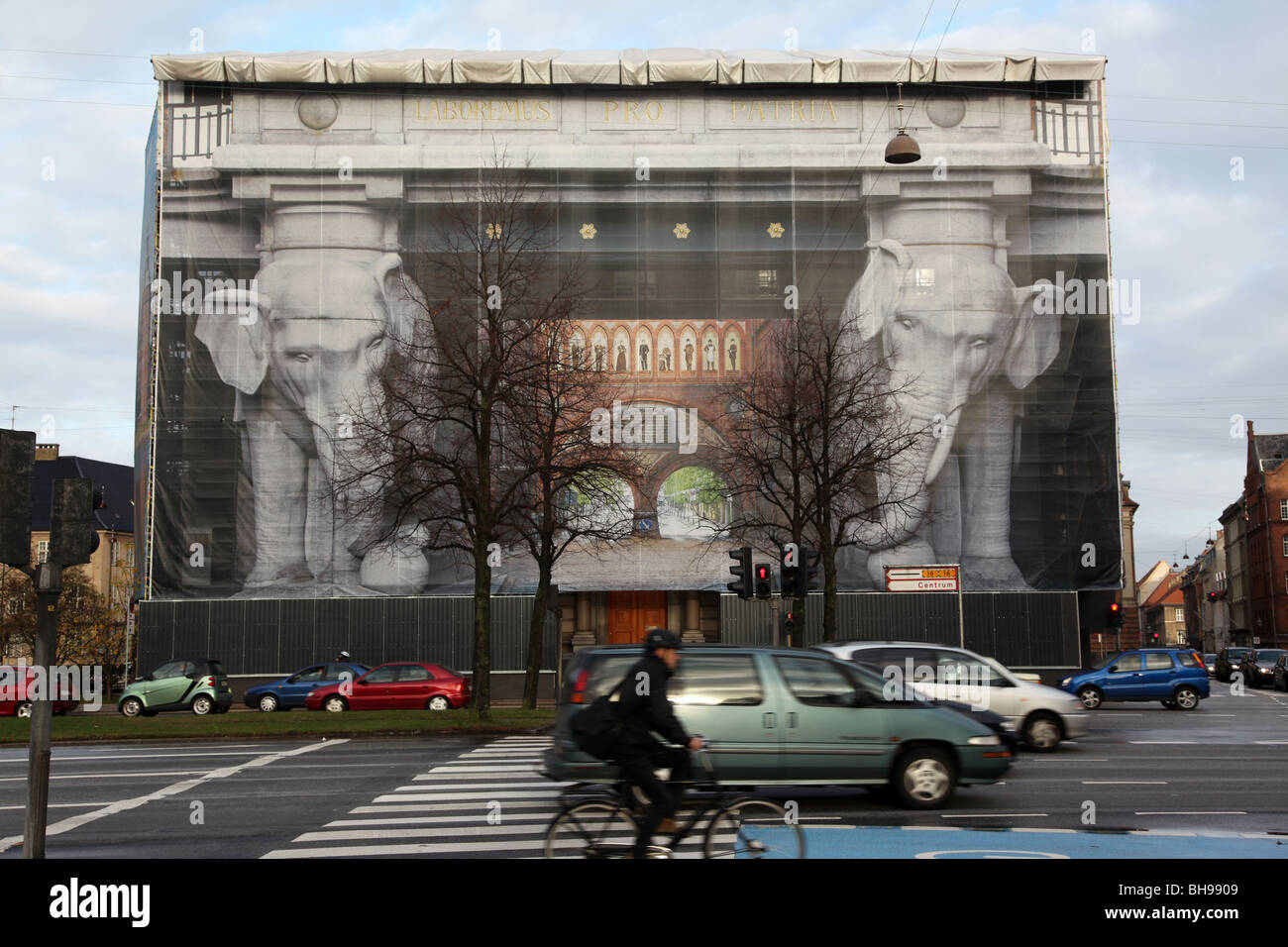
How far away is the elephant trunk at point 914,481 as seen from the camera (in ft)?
123

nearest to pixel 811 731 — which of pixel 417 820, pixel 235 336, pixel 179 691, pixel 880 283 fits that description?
pixel 417 820

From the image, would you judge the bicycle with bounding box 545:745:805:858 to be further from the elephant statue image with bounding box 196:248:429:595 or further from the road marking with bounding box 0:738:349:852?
the elephant statue image with bounding box 196:248:429:595

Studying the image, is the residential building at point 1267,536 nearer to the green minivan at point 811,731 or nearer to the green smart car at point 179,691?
the green smart car at point 179,691

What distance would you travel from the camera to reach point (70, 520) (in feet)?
31.6

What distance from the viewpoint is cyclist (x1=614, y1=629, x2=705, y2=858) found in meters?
8.36

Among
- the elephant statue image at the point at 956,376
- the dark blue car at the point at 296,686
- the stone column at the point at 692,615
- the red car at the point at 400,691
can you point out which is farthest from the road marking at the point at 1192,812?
the stone column at the point at 692,615

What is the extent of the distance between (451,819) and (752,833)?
433 centimetres

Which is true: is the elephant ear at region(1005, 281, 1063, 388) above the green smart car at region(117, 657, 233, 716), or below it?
above

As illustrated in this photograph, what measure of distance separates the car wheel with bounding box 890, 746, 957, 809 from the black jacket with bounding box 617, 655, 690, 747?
4.70 metres

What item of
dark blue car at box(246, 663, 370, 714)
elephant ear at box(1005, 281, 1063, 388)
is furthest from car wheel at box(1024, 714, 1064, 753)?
elephant ear at box(1005, 281, 1063, 388)

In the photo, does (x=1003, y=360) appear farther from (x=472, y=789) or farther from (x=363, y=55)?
(x=472, y=789)

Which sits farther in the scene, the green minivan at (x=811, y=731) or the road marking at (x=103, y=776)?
the road marking at (x=103, y=776)

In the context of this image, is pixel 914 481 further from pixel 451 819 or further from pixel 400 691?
pixel 451 819
